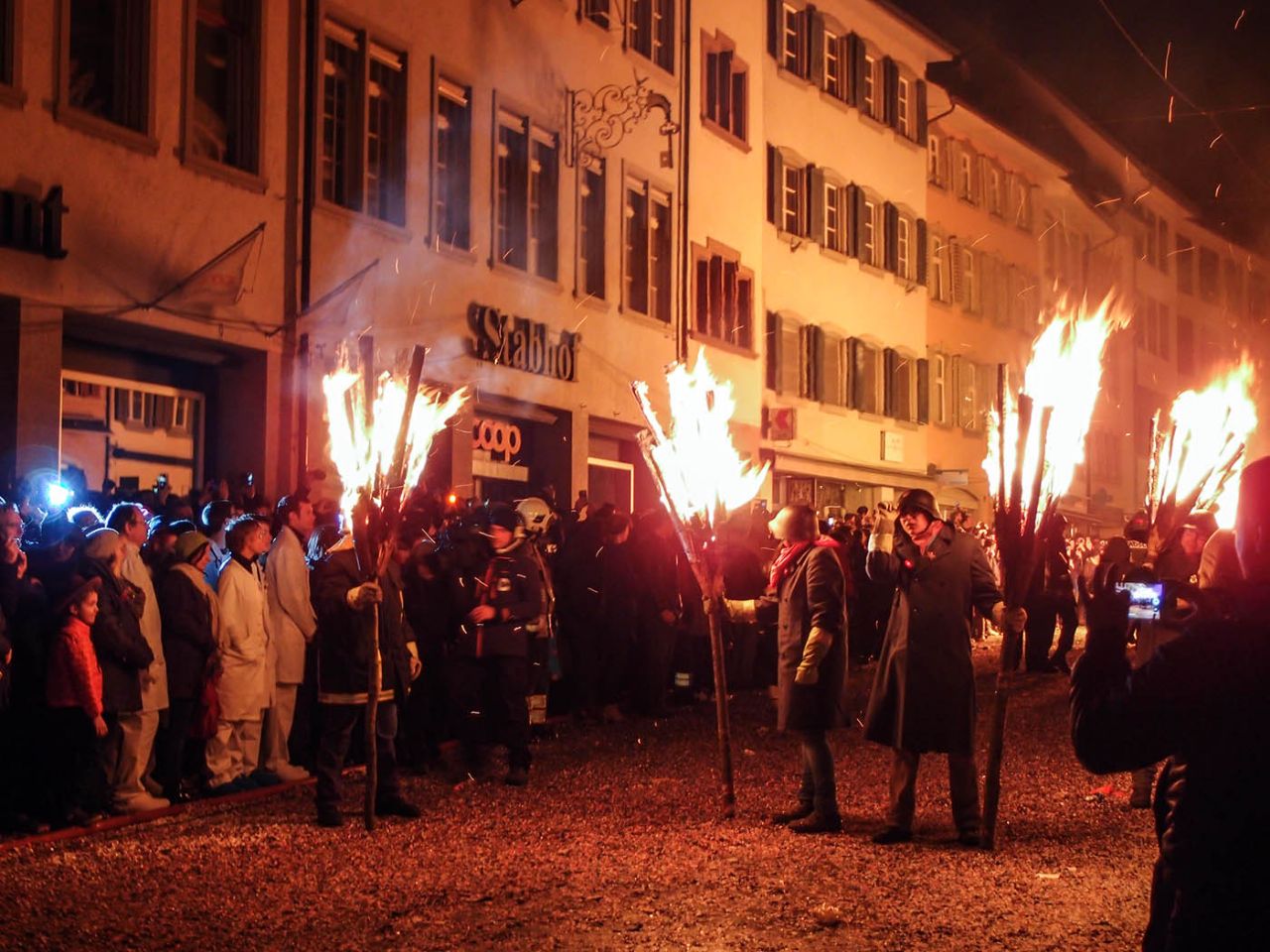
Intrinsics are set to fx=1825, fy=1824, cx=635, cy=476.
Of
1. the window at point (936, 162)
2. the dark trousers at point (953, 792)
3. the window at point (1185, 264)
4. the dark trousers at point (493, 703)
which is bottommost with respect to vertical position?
the dark trousers at point (953, 792)

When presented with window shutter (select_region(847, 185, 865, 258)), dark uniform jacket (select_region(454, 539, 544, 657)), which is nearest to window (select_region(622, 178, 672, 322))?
window shutter (select_region(847, 185, 865, 258))

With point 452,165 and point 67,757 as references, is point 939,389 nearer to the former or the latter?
point 452,165

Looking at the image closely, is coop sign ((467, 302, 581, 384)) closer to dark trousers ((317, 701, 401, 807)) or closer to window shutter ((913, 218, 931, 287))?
dark trousers ((317, 701, 401, 807))

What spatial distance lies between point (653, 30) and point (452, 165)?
21.2ft

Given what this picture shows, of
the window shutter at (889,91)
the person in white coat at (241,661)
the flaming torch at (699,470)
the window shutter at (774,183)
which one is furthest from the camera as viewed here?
the window shutter at (889,91)

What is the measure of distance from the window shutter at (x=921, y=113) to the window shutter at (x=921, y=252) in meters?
1.87

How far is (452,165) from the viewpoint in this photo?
2400 cm

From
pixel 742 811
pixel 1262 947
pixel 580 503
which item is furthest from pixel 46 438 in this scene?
pixel 1262 947

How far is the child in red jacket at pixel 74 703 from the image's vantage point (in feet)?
33.2

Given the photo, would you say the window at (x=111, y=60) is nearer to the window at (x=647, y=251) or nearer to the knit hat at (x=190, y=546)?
the knit hat at (x=190, y=546)

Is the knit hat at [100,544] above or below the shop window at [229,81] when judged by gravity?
below

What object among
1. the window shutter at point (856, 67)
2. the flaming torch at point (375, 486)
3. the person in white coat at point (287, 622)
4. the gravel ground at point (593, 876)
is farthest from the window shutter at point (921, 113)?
the flaming torch at point (375, 486)

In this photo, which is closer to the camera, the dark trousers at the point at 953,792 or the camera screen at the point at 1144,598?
the camera screen at the point at 1144,598

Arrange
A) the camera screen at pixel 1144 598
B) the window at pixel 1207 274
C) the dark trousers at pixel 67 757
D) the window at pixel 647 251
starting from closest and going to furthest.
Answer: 1. the camera screen at pixel 1144 598
2. the dark trousers at pixel 67 757
3. the window at pixel 647 251
4. the window at pixel 1207 274
